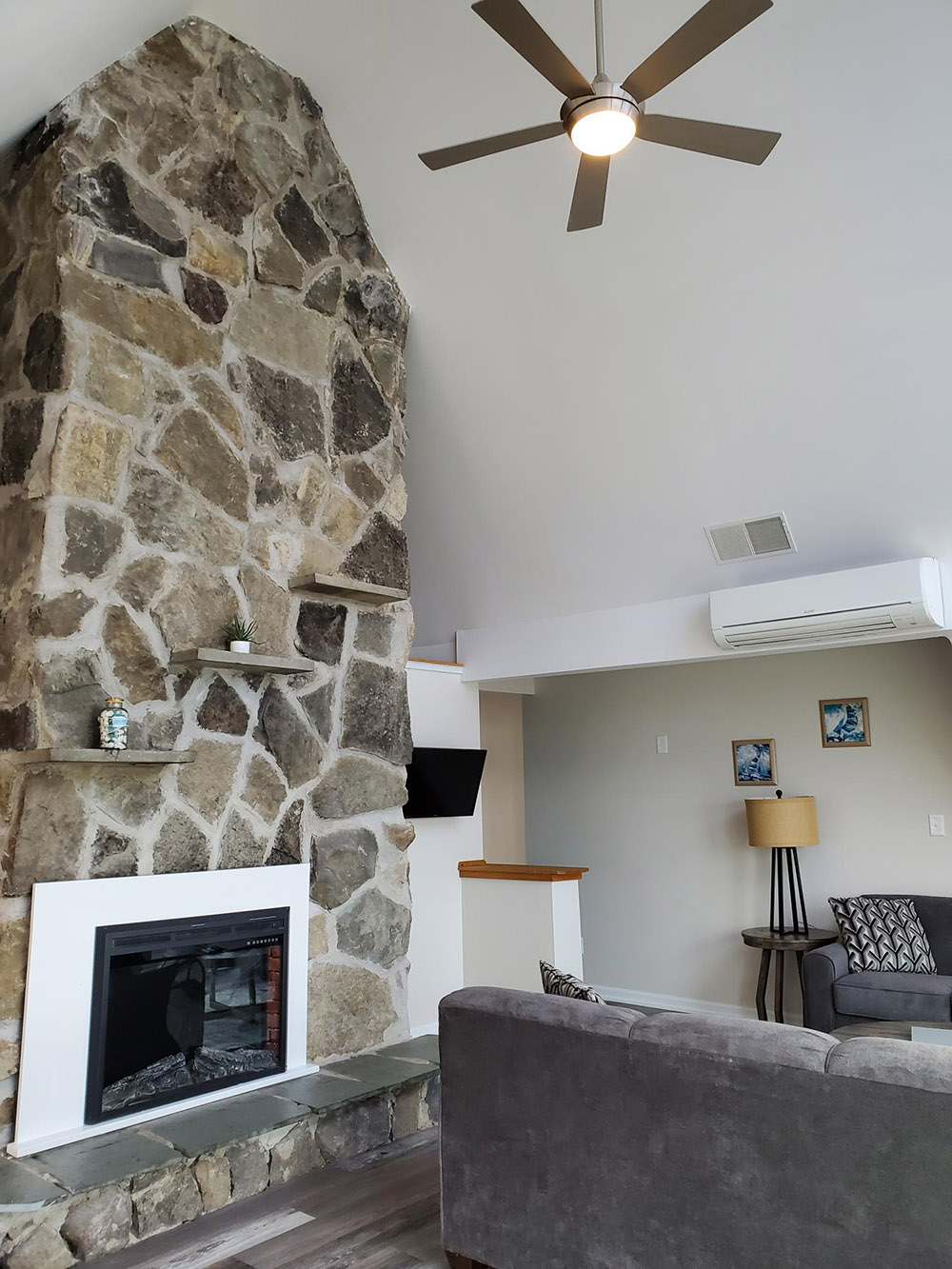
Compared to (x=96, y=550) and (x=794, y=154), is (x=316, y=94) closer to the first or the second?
(x=794, y=154)

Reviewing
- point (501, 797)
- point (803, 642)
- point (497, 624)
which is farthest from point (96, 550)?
point (501, 797)

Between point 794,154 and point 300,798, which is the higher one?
point 794,154

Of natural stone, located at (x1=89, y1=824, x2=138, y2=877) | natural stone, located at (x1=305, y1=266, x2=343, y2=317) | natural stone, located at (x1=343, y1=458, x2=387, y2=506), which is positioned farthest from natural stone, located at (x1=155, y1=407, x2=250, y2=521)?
natural stone, located at (x1=89, y1=824, x2=138, y2=877)

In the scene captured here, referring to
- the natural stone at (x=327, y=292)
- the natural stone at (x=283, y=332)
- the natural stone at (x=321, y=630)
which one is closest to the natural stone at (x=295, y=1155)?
the natural stone at (x=321, y=630)

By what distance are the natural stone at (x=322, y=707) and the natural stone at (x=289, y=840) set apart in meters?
0.32

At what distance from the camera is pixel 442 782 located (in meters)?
5.11

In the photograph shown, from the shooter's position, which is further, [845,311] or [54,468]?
[845,311]

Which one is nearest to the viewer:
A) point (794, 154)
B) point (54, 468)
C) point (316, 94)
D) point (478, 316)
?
point (54, 468)

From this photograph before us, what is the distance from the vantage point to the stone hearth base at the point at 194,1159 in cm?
263

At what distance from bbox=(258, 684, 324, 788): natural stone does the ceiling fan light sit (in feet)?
7.77

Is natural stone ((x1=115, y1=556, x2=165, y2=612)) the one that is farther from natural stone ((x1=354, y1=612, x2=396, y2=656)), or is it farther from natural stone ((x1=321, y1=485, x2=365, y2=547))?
natural stone ((x1=354, y1=612, x2=396, y2=656))

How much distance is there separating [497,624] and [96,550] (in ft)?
9.00

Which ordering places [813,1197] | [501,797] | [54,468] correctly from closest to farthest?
[813,1197], [54,468], [501,797]

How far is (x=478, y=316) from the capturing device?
4.58m
